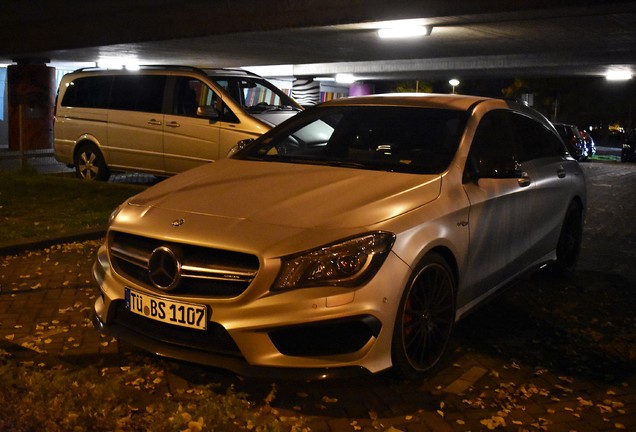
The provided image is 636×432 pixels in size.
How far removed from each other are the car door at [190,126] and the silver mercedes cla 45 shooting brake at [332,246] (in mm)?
6626

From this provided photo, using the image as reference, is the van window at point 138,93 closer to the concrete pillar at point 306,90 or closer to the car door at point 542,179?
the car door at point 542,179

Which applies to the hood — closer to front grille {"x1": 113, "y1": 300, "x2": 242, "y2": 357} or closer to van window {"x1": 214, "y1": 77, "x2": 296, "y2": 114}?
front grille {"x1": 113, "y1": 300, "x2": 242, "y2": 357}

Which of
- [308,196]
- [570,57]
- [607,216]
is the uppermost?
[570,57]

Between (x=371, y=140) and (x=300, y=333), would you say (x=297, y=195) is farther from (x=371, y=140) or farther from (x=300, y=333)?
(x=371, y=140)

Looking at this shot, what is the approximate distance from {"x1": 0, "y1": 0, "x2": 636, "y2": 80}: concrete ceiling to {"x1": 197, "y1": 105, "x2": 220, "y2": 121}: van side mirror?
16.7 ft

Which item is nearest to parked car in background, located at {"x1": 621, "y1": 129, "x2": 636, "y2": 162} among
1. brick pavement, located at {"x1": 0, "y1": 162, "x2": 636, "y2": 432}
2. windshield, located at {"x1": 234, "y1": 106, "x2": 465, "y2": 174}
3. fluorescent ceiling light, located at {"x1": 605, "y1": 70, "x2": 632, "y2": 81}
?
fluorescent ceiling light, located at {"x1": 605, "y1": 70, "x2": 632, "y2": 81}

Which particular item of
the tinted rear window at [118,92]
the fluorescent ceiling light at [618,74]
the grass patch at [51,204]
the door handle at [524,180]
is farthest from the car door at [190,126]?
the fluorescent ceiling light at [618,74]

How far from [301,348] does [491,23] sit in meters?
14.8

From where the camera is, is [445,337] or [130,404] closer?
[130,404]

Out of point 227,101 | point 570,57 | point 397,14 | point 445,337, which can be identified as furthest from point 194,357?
point 570,57

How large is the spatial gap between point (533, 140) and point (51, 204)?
6.80 meters

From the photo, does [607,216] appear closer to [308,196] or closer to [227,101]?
[227,101]

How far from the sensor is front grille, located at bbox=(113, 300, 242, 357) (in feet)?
13.2

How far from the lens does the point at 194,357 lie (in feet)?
13.3
